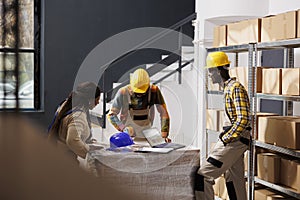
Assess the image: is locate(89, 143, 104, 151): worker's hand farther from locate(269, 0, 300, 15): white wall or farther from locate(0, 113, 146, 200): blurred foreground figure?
locate(0, 113, 146, 200): blurred foreground figure

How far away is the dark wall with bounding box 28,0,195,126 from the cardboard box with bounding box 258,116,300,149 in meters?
4.18

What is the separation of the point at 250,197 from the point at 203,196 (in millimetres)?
570

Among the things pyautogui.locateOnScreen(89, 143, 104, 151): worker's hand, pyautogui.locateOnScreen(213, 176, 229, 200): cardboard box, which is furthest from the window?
pyautogui.locateOnScreen(213, 176, 229, 200): cardboard box

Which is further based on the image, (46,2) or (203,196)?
Answer: (46,2)

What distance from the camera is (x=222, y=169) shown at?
4.40m

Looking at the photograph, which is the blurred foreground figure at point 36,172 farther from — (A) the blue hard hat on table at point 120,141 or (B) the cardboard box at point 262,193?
(B) the cardboard box at point 262,193

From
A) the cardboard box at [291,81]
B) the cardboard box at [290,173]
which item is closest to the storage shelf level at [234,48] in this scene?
the cardboard box at [291,81]

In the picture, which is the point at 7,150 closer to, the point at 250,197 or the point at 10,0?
the point at 10,0

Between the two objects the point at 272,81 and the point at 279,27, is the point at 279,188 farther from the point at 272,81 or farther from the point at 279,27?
the point at 279,27

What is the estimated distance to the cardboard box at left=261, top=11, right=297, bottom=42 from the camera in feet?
13.6

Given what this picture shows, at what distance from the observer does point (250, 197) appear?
472 cm

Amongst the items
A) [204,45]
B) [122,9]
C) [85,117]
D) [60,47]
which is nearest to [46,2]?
[60,47]

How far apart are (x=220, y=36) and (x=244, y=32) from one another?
450 mm

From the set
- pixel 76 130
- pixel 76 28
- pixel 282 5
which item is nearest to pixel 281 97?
pixel 282 5
